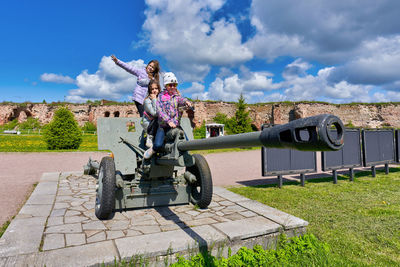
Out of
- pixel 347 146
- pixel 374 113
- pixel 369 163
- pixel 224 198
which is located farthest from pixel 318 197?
pixel 374 113

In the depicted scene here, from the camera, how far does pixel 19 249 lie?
233 cm

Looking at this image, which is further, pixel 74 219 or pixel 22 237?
pixel 74 219

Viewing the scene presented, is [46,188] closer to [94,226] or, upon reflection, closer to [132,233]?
[94,226]

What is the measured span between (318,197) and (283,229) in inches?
92.6

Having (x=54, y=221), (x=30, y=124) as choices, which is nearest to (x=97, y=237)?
(x=54, y=221)

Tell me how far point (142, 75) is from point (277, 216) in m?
2.83

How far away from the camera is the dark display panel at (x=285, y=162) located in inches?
221

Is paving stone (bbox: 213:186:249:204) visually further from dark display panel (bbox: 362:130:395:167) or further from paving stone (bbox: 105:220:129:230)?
dark display panel (bbox: 362:130:395:167)

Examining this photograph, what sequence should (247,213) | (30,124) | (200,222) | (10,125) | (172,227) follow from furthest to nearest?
(10,125) < (30,124) < (247,213) < (200,222) < (172,227)

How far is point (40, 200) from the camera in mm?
4156

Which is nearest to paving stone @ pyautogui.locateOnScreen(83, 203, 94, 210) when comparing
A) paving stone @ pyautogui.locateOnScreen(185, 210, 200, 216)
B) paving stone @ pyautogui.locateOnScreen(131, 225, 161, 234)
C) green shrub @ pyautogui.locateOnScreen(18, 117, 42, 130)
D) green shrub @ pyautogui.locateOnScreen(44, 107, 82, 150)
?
paving stone @ pyautogui.locateOnScreen(131, 225, 161, 234)

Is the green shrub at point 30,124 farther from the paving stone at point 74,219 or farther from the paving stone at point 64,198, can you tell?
the paving stone at point 74,219

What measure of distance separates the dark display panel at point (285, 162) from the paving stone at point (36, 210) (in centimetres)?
402

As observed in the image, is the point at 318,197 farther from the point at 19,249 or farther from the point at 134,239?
the point at 19,249
